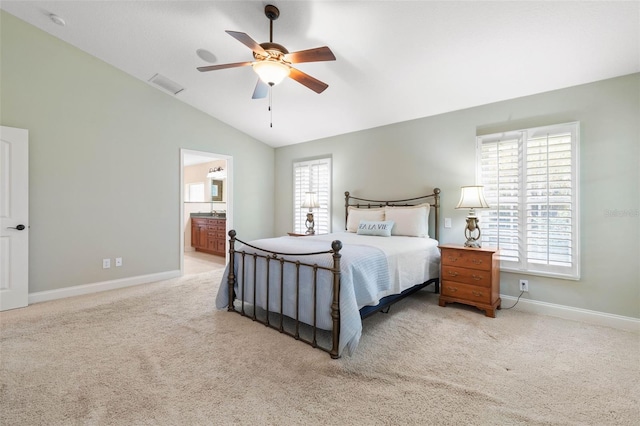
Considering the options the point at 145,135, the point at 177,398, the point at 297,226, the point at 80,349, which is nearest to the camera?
the point at 177,398

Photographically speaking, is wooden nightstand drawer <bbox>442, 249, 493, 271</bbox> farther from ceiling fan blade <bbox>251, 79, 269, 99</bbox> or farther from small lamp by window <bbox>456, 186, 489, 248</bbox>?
ceiling fan blade <bbox>251, 79, 269, 99</bbox>

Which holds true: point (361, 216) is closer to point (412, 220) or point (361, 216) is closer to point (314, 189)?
point (412, 220)

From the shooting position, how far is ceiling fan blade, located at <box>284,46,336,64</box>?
7.61ft

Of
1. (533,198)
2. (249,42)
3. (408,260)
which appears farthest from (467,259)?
(249,42)

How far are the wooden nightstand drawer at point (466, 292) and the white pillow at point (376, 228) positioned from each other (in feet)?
3.12

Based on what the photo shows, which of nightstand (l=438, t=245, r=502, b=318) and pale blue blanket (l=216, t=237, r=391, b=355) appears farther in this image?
nightstand (l=438, t=245, r=502, b=318)

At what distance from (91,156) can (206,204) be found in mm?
4536

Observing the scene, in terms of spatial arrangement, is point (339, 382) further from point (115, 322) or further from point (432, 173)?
point (432, 173)

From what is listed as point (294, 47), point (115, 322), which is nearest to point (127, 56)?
point (294, 47)

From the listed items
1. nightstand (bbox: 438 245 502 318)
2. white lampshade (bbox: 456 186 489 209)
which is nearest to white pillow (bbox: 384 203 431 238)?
nightstand (bbox: 438 245 502 318)

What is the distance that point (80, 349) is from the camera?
7.92 ft

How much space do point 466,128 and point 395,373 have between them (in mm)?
3242

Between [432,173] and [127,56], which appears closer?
[127,56]

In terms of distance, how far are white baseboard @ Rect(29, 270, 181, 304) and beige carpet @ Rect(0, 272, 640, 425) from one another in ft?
1.58
